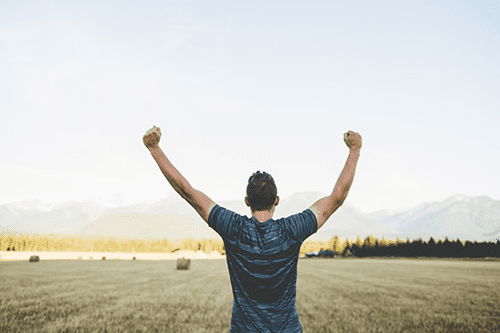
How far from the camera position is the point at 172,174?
2672 millimetres

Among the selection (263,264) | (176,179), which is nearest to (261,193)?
(263,264)

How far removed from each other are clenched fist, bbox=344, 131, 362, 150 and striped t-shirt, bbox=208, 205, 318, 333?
2.25 ft

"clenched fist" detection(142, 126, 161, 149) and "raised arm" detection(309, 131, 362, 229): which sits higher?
"clenched fist" detection(142, 126, 161, 149)

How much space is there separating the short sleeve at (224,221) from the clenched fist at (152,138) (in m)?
0.67

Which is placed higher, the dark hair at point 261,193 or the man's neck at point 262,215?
the dark hair at point 261,193

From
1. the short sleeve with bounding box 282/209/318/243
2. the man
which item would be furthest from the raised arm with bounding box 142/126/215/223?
the short sleeve with bounding box 282/209/318/243

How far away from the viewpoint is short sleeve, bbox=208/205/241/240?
264 cm

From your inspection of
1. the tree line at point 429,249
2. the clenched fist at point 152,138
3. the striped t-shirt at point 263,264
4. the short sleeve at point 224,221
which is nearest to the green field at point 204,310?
the striped t-shirt at point 263,264

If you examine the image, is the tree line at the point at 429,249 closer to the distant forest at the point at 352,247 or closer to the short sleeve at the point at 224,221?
the distant forest at the point at 352,247

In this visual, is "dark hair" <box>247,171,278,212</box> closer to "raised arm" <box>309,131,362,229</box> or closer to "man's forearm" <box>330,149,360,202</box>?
"raised arm" <box>309,131,362,229</box>

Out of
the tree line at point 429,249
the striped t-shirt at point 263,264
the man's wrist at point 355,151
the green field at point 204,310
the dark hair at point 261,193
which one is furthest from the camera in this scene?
the tree line at point 429,249

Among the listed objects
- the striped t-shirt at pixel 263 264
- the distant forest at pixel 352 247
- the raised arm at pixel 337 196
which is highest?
the raised arm at pixel 337 196

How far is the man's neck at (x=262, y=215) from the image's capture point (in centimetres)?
269

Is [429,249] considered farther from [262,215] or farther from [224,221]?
[224,221]
